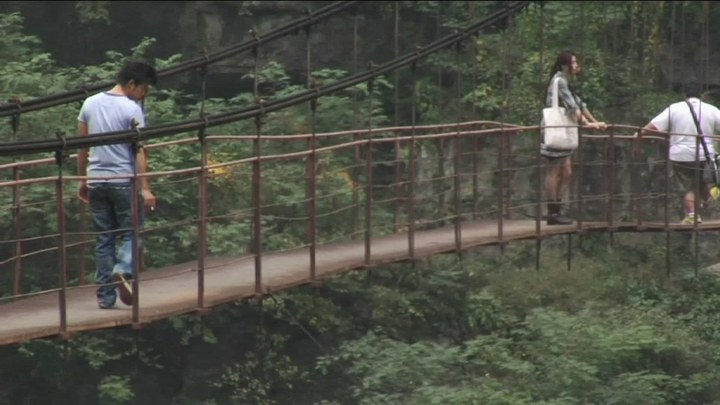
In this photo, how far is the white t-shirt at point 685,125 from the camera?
12164 millimetres

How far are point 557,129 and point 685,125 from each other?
3.18ft

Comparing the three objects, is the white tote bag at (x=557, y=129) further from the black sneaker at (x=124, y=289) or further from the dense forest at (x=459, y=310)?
the black sneaker at (x=124, y=289)

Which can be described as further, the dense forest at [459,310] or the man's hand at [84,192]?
the dense forest at [459,310]

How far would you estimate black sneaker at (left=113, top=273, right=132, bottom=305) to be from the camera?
870cm

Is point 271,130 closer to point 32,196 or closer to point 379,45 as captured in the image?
point 32,196

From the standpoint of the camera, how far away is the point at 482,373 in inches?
440

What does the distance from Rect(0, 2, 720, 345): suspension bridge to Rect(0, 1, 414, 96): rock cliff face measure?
10.8 feet

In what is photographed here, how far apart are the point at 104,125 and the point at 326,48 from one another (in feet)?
30.7

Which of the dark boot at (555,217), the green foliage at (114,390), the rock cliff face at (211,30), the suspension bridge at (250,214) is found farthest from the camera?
the rock cliff face at (211,30)

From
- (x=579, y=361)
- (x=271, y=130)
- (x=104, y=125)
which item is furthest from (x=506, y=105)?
(x=104, y=125)

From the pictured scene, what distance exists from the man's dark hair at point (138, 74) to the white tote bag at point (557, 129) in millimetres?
Answer: 3785

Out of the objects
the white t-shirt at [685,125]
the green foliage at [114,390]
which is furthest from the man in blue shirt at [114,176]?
the white t-shirt at [685,125]

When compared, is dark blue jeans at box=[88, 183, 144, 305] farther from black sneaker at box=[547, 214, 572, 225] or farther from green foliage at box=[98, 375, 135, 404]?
black sneaker at box=[547, 214, 572, 225]

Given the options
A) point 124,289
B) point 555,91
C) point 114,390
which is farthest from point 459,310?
point 124,289
